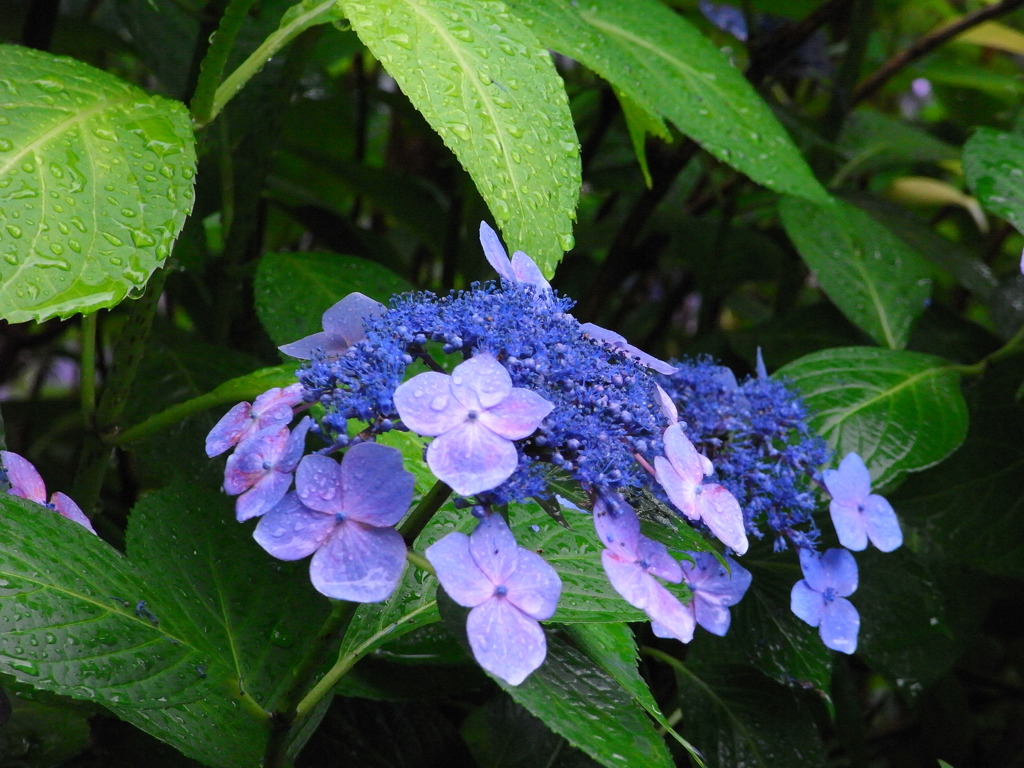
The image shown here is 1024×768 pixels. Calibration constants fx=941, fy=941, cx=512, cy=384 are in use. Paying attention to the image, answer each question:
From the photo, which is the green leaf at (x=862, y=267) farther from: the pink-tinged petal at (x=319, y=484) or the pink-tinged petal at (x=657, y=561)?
the pink-tinged petal at (x=319, y=484)

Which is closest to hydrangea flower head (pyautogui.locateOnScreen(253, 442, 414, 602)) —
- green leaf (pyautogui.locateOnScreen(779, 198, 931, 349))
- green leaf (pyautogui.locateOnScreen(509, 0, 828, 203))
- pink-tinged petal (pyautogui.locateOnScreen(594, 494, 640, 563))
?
pink-tinged petal (pyautogui.locateOnScreen(594, 494, 640, 563))

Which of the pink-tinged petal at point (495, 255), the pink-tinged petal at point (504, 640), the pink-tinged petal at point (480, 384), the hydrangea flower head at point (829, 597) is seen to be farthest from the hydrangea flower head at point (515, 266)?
the hydrangea flower head at point (829, 597)

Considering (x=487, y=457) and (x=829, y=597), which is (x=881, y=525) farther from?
(x=487, y=457)

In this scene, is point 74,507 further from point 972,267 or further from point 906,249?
point 972,267

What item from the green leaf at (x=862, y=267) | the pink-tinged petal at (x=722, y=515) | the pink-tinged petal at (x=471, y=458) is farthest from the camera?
the green leaf at (x=862, y=267)

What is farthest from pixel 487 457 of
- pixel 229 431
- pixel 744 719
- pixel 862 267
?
pixel 862 267
